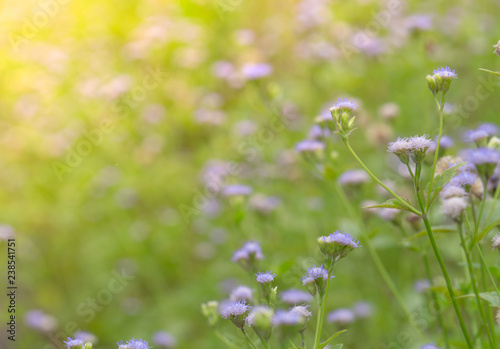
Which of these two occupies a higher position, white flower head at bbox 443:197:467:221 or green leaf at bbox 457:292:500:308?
white flower head at bbox 443:197:467:221

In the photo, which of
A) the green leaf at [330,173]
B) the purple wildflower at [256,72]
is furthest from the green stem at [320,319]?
the purple wildflower at [256,72]

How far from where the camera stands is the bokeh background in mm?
3436

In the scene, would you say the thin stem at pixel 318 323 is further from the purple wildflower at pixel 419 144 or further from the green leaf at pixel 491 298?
the purple wildflower at pixel 419 144

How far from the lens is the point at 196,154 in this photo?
16.8 ft

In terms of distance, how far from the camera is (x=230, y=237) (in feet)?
13.2

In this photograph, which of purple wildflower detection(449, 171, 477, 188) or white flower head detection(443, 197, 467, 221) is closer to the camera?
white flower head detection(443, 197, 467, 221)

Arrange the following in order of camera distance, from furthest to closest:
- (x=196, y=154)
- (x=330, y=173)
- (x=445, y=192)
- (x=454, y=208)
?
1. (x=196, y=154)
2. (x=330, y=173)
3. (x=445, y=192)
4. (x=454, y=208)

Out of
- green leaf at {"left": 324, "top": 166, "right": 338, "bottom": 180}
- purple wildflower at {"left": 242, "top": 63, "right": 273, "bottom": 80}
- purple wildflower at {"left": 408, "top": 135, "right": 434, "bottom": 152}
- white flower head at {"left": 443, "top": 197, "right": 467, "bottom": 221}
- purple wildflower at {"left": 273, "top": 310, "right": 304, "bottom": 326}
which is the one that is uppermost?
purple wildflower at {"left": 242, "top": 63, "right": 273, "bottom": 80}

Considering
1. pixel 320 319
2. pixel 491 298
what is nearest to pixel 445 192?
pixel 491 298

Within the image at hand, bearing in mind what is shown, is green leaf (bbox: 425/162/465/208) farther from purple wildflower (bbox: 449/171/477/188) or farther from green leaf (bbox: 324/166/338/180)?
green leaf (bbox: 324/166/338/180)

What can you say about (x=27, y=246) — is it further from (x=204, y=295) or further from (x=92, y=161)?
(x=204, y=295)

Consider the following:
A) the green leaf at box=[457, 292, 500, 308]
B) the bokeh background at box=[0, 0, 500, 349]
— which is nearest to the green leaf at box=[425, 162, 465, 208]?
the green leaf at box=[457, 292, 500, 308]

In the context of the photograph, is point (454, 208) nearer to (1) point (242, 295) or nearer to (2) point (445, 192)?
(2) point (445, 192)

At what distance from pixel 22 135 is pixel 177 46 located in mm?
1944
